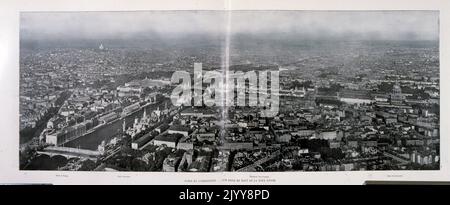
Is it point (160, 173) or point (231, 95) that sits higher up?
point (231, 95)

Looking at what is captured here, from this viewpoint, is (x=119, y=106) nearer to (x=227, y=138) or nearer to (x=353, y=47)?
(x=227, y=138)
